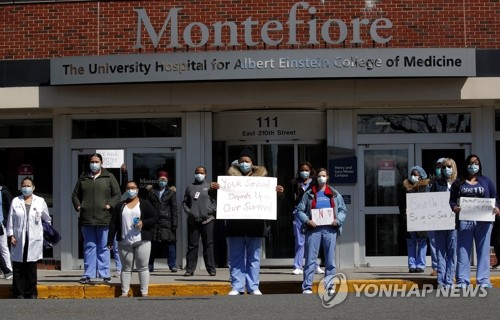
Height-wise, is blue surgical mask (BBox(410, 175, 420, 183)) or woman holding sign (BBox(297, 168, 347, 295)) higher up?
blue surgical mask (BBox(410, 175, 420, 183))

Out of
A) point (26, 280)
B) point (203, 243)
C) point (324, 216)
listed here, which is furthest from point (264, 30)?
point (26, 280)

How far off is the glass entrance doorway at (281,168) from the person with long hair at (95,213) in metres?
3.67

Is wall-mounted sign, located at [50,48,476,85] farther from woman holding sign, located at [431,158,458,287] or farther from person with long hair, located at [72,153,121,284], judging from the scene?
woman holding sign, located at [431,158,458,287]

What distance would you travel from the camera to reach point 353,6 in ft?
56.7

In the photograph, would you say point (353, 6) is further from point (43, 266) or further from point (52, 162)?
point (43, 266)

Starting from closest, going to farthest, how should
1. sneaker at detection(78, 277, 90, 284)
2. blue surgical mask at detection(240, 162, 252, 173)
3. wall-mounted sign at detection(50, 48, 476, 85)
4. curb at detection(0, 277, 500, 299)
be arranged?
blue surgical mask at detection(240, 162, 252, 173) → curb at detection(0, 277, 500, 299) → sneaker at detection(78, 277, 90, 284) → wall-mounted sign at detection(50, 48, 476, 85)

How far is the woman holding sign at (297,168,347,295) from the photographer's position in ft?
44.0

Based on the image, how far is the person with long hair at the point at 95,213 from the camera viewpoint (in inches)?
571

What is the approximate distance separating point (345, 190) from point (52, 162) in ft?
18.6

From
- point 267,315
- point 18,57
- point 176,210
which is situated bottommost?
point 267,315

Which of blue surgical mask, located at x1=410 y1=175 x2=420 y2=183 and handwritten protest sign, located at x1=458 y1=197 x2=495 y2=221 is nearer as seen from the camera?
handwritten protest sign, located at x1=458 y1=197 x2=495 y2=221

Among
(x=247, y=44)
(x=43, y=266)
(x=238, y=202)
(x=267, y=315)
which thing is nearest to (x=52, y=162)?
(x=43, y=266)

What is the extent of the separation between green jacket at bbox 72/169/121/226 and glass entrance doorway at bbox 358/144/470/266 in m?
5.18

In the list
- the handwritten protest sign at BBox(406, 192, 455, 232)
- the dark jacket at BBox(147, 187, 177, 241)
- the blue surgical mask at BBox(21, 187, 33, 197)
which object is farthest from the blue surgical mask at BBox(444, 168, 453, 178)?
the blue surgical mask at BBox(21, 187, 33, 197)
